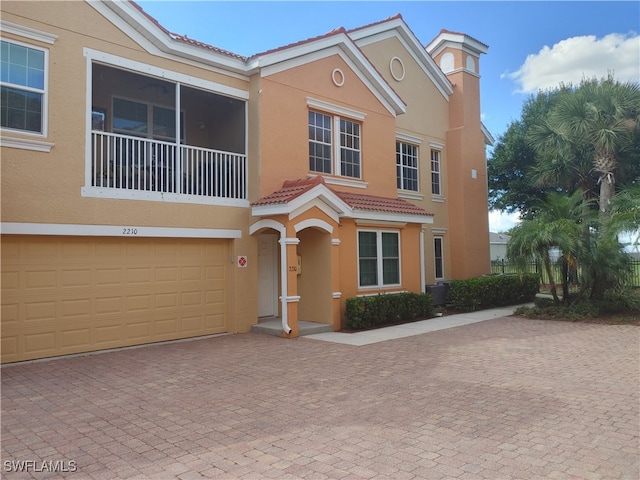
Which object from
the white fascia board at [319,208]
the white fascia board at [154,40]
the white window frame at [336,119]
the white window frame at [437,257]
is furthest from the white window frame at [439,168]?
the white fascia board at [154,40]

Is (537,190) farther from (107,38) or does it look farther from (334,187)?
(107,38)

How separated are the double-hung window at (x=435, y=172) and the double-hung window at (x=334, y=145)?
19.3ft

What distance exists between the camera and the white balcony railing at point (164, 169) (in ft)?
33.1

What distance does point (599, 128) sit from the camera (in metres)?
17.4

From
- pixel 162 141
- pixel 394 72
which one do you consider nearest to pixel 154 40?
pixel 162 141

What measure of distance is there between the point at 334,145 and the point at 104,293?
24.5 feet

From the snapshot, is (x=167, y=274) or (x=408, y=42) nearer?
(x=167, y=274)

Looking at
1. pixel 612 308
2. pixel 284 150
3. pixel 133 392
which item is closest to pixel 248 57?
pixel 284 150

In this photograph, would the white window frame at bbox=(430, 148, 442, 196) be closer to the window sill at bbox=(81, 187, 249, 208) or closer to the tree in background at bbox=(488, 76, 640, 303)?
the tree in background at bbox=(488, 76, 640, 303)

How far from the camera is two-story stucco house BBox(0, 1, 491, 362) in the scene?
29.5ft

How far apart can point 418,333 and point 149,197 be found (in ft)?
22.7

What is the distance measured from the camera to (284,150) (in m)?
12.7

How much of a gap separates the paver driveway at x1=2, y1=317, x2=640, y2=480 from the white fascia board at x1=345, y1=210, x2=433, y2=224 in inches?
165

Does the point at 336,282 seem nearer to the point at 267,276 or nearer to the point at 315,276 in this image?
the point at 315,276
